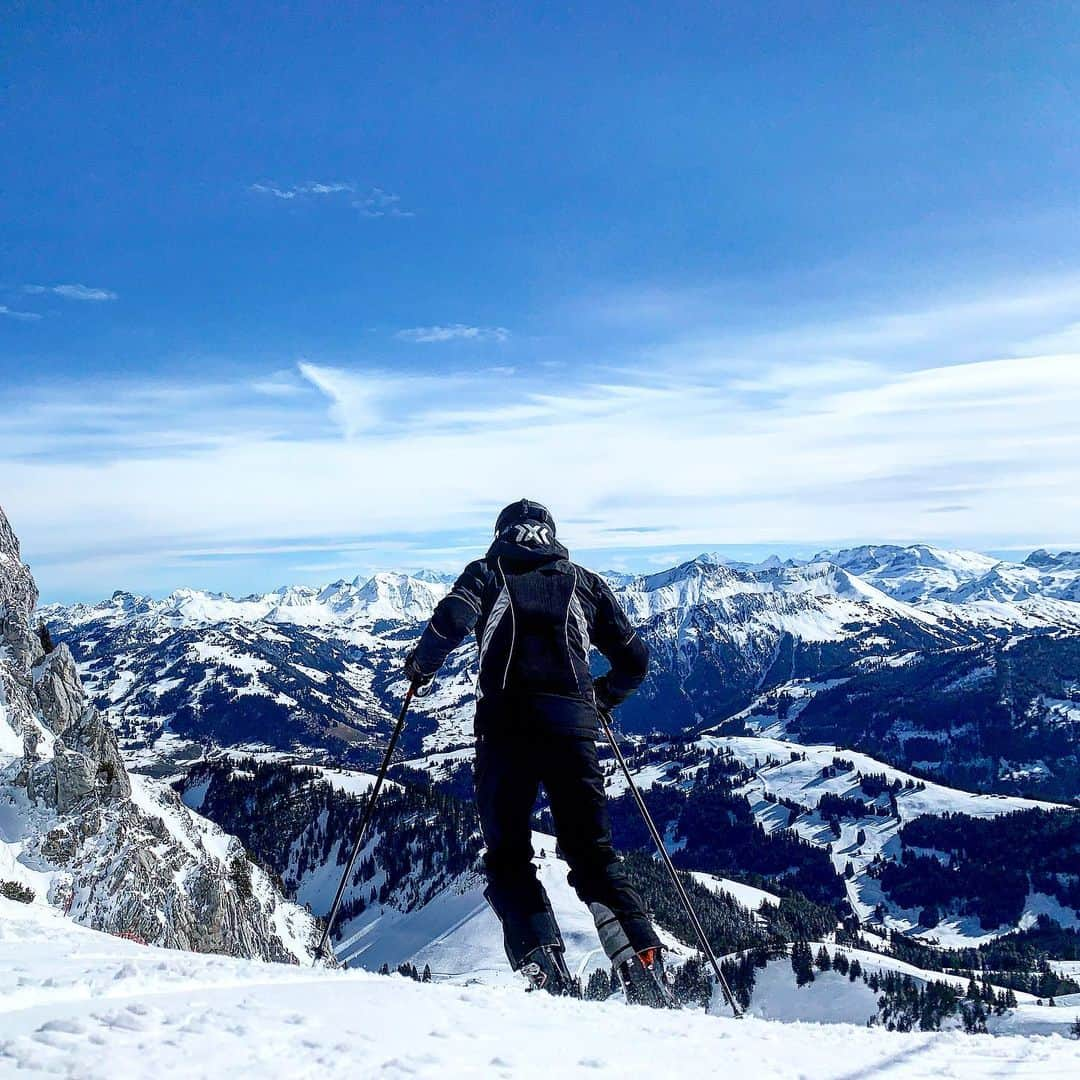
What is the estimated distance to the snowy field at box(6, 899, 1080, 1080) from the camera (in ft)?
14.9

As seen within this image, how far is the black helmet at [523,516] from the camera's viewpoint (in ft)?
31.6

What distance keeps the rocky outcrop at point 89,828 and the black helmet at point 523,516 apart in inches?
3106

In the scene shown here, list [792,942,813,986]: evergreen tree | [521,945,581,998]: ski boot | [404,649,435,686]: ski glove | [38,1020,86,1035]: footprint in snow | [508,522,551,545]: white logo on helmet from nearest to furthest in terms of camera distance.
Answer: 1. [38,1020,86,1035]: footprint in snow
2. [521,945,581,998]: ski boot
3. [404,649,435,686]: ski glove
4. [508,522,551,545]: white logo on helmet
5. [792,942,813,986]: evergreen tree

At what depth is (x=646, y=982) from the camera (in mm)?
8148

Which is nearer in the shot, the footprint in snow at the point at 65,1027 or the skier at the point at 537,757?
the footprint in snow at the point at 65,1027

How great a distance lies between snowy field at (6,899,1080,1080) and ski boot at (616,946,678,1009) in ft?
2.55

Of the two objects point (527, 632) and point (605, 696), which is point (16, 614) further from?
point (527, 632)

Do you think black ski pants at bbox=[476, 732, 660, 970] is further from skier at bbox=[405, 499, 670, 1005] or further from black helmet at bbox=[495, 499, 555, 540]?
black helmet at bbox=[495, 499, 555, 540]

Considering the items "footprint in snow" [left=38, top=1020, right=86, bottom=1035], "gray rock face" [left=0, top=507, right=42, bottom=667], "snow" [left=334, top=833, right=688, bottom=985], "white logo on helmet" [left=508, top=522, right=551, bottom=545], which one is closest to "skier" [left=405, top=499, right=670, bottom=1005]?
"white logo on helmet" [left=508, top=522, right=551, bottom=545]

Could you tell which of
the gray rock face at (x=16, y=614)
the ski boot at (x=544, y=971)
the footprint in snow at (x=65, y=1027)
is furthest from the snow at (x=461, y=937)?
the footprint in snow at (x=65, y=1027)

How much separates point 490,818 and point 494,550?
3003 millimetres

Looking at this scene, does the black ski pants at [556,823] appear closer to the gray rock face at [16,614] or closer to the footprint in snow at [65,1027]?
the footprint in snow at [65,1027]

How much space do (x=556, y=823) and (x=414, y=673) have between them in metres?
2.49

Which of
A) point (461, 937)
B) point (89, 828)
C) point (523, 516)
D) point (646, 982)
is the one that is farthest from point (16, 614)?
point (461, 937)
